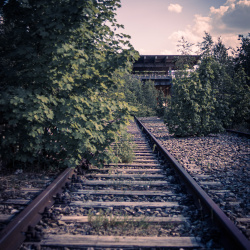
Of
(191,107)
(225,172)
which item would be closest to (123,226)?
(225,172)

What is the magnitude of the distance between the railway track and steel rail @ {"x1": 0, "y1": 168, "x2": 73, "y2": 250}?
0.04ft

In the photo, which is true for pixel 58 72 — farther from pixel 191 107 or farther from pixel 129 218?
pixel 191 107

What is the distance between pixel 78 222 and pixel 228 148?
548 cm

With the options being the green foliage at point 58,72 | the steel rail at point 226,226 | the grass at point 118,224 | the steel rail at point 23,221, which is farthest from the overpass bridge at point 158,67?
the grass at point 118,224

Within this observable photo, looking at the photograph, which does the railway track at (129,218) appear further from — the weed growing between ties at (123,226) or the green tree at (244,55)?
the green tree at (244,55)

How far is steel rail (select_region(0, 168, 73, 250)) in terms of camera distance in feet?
6.08

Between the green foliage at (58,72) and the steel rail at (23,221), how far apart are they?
888 mm

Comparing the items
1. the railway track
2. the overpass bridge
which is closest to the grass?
the railway track

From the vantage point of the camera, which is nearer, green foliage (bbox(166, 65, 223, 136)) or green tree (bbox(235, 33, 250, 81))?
green foliage (bbox(166, 65, 223, 136))

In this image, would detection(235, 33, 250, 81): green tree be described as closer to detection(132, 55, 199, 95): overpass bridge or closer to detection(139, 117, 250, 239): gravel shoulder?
detection(132, 55, 199, 95): overpass bridge

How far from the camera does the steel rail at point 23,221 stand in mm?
1854

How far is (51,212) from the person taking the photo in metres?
2.59

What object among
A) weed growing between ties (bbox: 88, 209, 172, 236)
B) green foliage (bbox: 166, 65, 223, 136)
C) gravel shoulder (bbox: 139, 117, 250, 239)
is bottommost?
weed growing between ties (bbox: 88, 209, 172, 236)

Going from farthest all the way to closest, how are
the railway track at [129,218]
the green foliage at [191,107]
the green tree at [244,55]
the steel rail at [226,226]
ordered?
the green tree at [244,55]
the green foliage at [191,107]
the railway track at [129,218]
the steel rail at [226,226]
